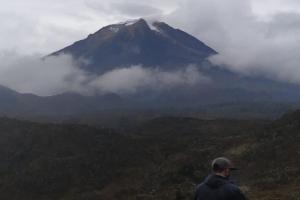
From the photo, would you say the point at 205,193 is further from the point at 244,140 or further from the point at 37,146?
the point at 37,146

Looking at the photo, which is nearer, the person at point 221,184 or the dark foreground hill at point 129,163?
the person at point 221,184

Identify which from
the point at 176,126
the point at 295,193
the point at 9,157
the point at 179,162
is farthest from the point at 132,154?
the point at 176,126

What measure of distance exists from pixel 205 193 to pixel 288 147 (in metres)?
42.4

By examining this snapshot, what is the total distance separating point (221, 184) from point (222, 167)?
1.07ft

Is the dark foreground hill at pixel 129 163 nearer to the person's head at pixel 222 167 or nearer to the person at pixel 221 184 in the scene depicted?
the person at pixel 221 184

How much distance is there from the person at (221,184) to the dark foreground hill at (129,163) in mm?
26456

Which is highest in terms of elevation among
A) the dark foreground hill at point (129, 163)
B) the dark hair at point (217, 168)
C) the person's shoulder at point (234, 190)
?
the dark hair at point (217, 168)

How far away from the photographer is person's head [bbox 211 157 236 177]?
973 cm

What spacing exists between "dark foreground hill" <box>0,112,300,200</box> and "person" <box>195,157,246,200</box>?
2646 cm

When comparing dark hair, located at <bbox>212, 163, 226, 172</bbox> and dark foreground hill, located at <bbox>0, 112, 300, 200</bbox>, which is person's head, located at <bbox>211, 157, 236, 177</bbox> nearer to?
dark hair, located at <bbox>212, 163, 226, 172</bbox>

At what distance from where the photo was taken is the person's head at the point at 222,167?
9.73 m

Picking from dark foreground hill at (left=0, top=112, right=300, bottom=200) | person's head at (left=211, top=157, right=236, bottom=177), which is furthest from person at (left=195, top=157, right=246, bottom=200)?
dark foreground hill at (left=0, top=112, right=300, bottom=200)

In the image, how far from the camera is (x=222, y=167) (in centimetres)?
978

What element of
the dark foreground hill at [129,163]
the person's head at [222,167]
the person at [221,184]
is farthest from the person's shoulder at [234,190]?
the dark foreground hill at [129,163]
